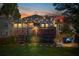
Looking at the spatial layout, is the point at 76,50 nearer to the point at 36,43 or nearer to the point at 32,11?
the point at 36,43

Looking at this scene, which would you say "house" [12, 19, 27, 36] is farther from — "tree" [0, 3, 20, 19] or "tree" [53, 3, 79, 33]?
"tree" [53, 3, 79, 33]

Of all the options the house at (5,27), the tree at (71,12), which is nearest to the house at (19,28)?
the house at (5,27)

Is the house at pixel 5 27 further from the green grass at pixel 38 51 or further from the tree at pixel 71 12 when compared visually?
the tree at pixel 71 12

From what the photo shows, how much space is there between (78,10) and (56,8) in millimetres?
126

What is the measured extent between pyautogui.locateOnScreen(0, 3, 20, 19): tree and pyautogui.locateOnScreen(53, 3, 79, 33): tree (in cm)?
22

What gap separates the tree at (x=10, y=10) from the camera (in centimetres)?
131

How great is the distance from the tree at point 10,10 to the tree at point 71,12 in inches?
8.7

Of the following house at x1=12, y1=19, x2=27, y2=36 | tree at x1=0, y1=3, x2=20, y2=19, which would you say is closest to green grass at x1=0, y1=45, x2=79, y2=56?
house at x1=12, y1=19, x2=27, y2=36

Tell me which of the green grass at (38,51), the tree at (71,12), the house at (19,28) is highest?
the tree at (71,12)

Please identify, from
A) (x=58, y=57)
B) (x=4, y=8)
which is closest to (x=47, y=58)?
(x=58, y=57)

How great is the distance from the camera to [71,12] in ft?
4.33

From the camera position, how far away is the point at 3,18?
4.30 feet

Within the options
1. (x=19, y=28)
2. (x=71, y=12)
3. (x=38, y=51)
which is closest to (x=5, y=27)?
(x=19, y=28)

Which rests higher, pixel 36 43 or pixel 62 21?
pixel 62 21
